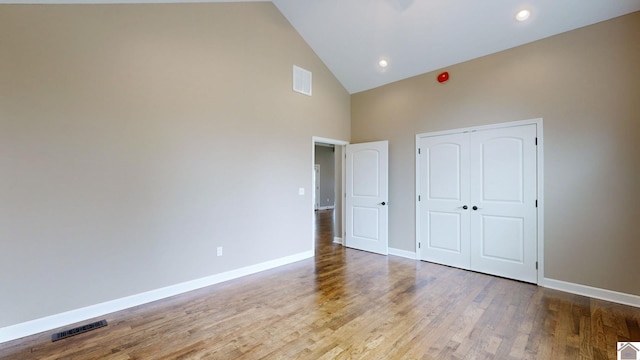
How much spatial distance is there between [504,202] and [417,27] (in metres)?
2.70

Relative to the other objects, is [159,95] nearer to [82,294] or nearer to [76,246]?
[76,246]

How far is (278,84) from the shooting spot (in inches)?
173

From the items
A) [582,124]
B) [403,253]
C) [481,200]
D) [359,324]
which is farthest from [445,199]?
[359,324]

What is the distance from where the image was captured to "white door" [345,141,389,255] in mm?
5055

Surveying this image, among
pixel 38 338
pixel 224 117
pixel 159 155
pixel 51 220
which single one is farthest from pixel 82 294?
pixel 224 117

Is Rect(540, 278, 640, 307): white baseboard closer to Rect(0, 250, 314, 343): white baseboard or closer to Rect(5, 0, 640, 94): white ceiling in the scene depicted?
Rect(5, 0, 640, 94): white ceiling

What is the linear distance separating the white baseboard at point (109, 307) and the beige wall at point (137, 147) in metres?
0.06

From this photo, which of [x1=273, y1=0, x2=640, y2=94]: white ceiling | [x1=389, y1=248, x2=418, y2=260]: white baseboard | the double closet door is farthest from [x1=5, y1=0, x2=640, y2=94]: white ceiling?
[x1=389, y1=248, x2=418, y2=260]: white baseboard

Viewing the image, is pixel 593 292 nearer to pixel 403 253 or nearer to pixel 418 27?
pixel 403 253

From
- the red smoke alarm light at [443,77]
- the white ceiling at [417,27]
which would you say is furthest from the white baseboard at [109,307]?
the red smoke alarm light at [443,77]

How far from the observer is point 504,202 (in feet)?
12.6

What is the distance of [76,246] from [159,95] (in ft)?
5.81

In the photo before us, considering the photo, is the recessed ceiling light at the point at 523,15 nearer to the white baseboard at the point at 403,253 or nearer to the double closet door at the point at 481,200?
the double closet door at the point at 481,200

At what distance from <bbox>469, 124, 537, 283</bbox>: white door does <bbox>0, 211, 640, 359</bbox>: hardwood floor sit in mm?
321
